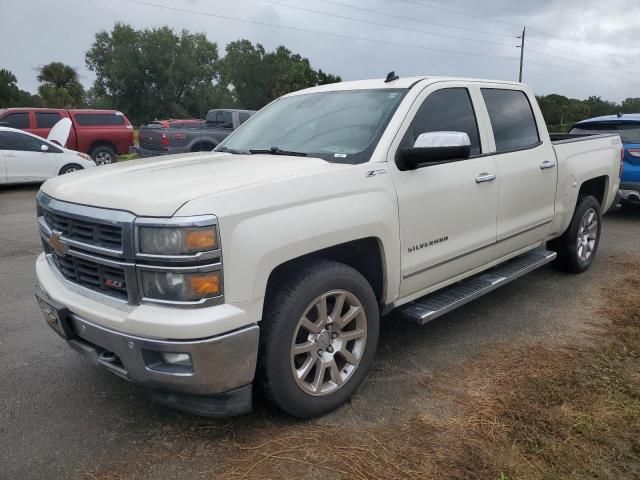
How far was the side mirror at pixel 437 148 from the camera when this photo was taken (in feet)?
10.8

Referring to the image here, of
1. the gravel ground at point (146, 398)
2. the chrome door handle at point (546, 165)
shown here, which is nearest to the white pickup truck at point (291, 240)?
the chrome door handle at point (546, 165)

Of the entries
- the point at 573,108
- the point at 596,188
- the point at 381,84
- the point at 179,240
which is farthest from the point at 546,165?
the point at 573,108

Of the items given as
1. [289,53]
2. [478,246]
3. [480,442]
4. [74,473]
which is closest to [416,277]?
[478,246]

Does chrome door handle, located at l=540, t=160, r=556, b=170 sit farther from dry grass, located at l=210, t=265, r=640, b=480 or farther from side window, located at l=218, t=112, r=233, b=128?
side window, located at l=218, t=112, r=233, b=128

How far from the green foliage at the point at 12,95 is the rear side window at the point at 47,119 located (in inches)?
1549

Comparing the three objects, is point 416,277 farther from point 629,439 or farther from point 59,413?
point 59,413

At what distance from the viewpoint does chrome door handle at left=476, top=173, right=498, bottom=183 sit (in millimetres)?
3971

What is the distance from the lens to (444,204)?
3.67 meters

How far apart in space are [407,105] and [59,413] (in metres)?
2.87

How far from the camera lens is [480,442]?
284cm

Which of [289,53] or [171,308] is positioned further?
[289,53]

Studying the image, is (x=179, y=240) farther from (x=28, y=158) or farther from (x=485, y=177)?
(x=28, y=158)

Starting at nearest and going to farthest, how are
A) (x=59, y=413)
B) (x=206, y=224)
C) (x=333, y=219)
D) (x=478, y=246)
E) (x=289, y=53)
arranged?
(x=206, y=224)
(x=333, y=219)
(x=59, y=413)
(x=478, y=246)
(x=289, y=53)

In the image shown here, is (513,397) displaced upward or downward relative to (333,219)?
downward
